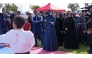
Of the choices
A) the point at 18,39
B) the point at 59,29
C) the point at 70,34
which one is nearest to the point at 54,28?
the point at 70,34

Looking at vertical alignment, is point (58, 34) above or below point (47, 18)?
below

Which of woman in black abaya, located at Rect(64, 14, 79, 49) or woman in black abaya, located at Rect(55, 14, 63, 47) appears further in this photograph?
woman in black abaya, located at Rect(55, 14, 63, 47)

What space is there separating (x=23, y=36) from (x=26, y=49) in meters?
0.28

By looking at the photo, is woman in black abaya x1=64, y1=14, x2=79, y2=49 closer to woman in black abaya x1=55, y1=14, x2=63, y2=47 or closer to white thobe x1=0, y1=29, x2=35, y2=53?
woman in black abaya x1=55, y1=14, x2=63, y2=47

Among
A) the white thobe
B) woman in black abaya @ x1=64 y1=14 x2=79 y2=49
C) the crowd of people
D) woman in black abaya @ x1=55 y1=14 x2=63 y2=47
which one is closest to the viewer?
the white thobe

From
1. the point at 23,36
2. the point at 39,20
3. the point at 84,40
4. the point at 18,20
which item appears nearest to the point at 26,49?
the point at 23,36

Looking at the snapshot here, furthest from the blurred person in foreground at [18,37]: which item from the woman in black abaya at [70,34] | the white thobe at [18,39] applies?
the woman in black abaya at [70,34]

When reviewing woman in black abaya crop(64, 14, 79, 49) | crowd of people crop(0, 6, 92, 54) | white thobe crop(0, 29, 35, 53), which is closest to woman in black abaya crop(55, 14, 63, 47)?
crowd of people crop(0, 6, 92, 54)

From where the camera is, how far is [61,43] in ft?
32.0

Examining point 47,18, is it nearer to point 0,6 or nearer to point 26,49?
point 0,6

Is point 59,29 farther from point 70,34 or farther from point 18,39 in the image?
point 18,39

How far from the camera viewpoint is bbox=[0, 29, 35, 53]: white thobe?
3.40m

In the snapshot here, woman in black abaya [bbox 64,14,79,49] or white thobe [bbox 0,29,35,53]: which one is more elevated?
white thobe [bbox 0,29,35,53]

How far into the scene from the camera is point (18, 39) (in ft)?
11.3
